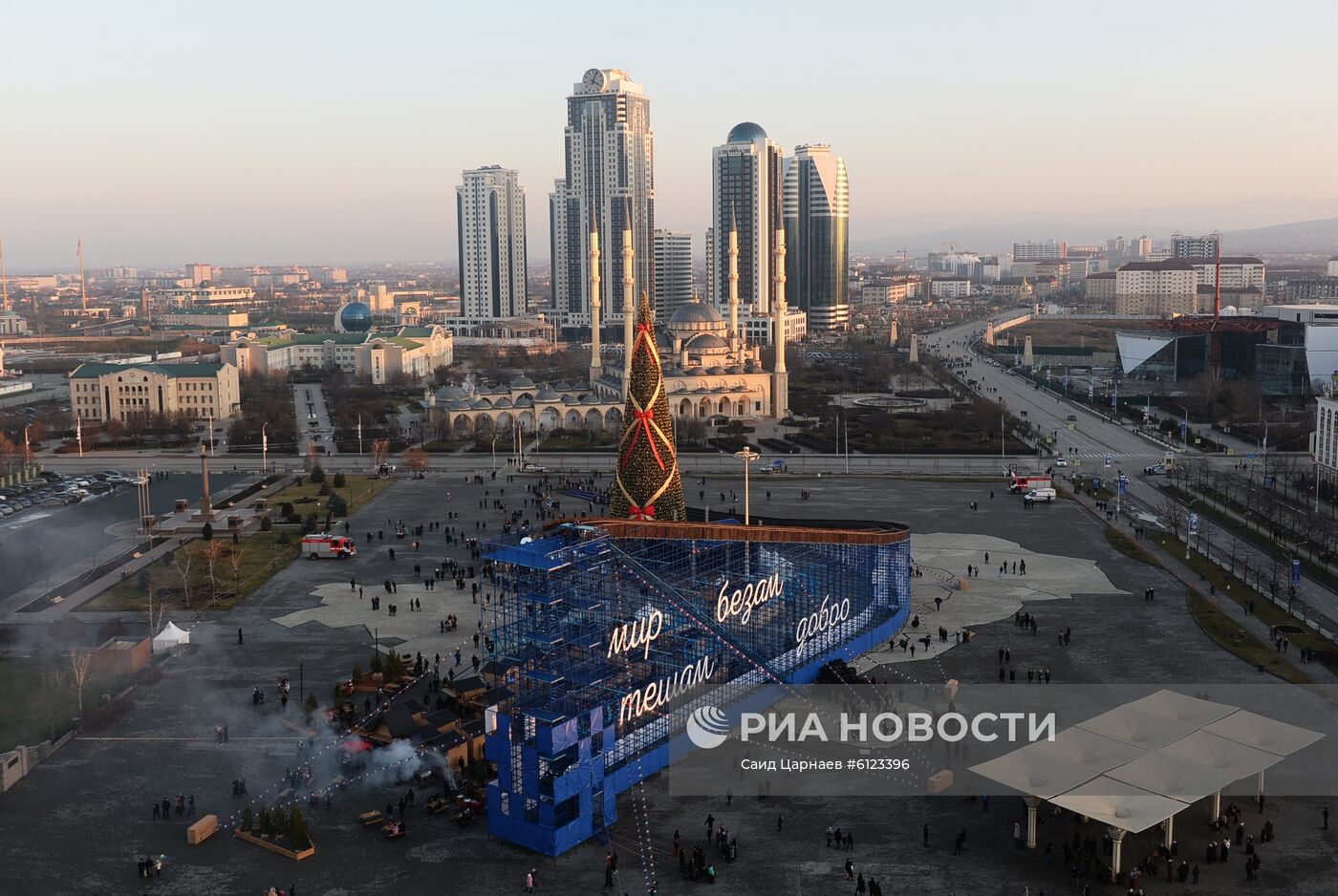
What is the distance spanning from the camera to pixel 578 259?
177875 mm

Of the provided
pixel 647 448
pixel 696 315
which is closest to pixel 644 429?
pixel 647 448

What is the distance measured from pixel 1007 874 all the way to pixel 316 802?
13.8 metres

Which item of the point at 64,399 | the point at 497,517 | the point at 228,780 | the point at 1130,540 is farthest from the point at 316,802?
the point at 64,399

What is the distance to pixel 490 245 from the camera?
182 meters

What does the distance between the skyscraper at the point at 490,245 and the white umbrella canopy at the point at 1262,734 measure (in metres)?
161

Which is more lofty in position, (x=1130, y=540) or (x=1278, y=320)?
(x=1278, y=320)

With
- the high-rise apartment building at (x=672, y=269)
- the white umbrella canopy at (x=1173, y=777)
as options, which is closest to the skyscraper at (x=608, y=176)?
the high-rise apartment building at (x=672, y=269)

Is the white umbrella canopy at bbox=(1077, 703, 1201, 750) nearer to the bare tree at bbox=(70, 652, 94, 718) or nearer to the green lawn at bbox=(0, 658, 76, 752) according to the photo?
the green lawn at bbox=(0, 658, 76, 752)

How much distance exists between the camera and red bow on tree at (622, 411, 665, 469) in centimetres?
3562

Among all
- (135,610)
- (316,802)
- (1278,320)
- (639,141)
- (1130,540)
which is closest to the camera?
(316,802)

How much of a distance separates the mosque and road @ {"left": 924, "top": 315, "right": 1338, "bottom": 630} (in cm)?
1947

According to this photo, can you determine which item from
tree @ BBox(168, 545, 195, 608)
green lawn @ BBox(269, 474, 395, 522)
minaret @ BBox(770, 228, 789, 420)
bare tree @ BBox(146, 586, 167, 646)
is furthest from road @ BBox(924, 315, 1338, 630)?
tree @ BBox(168, 545, 195, 608)

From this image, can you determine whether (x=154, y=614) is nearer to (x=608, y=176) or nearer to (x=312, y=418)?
(x=312, y=418)

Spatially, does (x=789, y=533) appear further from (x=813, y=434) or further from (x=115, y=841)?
(x=813, y=434)
